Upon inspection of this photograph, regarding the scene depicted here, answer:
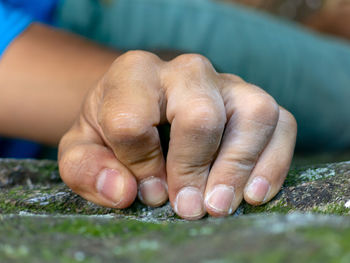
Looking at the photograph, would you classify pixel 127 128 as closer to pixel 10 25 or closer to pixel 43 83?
pixel 43 83

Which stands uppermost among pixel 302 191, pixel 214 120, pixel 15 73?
pixel 214 120

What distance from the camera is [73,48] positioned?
4.82ft

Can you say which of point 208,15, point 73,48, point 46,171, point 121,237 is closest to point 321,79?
point 208,15

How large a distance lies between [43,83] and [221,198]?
32.1 inches

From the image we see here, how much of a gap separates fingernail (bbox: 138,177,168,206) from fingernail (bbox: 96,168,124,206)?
0.05 meters

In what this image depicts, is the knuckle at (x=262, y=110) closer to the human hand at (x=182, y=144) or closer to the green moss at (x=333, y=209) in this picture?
the human hand at (x=182, y=144)

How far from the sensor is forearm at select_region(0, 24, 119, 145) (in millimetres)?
1342

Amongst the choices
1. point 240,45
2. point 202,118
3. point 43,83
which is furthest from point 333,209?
point 240,45

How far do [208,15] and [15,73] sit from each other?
3.40 feet

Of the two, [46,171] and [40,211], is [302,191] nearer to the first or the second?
[40,211]

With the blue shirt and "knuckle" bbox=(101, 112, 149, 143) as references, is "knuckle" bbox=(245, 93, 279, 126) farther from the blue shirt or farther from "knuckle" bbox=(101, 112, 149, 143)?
the blue shirt

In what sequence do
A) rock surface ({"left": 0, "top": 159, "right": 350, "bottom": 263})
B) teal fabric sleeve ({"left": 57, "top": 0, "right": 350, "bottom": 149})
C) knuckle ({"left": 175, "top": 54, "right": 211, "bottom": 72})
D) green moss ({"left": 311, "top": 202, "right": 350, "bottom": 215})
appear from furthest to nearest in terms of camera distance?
teal fabric sleeve ({"left": 57, "top": 0, "right": 350, "bottom": 149}) < knuckle ({"left": 175, "top": 54, "right": 211, "bottom": 72}) < green moss ({"left": 311, "top": 202, "right": 350, "bottom": 215}) < rock surface ({"left": 0, "top": 159, "right": 350, "bottom": 263})

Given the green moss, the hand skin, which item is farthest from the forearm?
the green moss

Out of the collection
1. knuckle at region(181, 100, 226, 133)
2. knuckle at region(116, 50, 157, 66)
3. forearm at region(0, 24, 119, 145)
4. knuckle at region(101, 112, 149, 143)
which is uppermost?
knuckle at region(116, 50, 157, 66)
